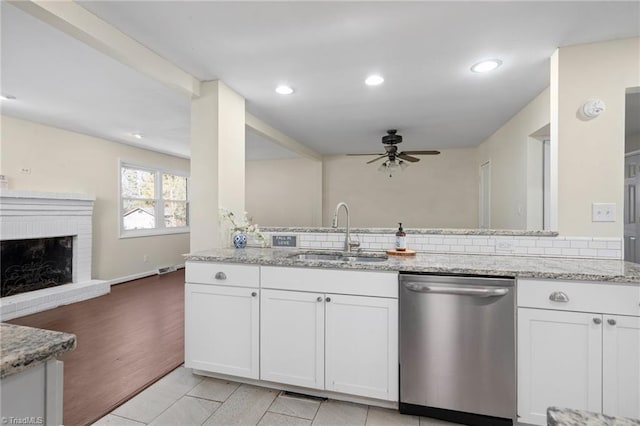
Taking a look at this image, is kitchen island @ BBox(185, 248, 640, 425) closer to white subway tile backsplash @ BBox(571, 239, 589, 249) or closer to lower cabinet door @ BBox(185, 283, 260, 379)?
lower cabinet door @ BBox(185, 283, 260, 379)

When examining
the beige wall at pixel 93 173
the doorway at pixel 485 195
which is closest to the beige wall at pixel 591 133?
the doorway at pixel 485 195

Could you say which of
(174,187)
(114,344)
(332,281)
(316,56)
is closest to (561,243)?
(332,281)

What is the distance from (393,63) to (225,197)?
71.9 inches

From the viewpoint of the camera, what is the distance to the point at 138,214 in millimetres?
5496

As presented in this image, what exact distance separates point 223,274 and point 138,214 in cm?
436

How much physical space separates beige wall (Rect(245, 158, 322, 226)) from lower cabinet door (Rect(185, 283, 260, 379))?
4.64m

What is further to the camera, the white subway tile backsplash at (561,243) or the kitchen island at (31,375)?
the white subway tile backsplash at (561,243)

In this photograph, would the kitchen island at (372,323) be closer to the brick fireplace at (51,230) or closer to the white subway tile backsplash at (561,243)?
the white subway tile backsplash at (561,243)

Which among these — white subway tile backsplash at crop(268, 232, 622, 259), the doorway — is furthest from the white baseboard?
the doorway

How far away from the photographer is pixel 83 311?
143 inches

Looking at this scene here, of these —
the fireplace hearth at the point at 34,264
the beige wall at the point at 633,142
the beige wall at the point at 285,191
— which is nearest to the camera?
the fireplace hearth at the point at 34,264

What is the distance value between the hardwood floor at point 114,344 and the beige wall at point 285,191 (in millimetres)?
3007

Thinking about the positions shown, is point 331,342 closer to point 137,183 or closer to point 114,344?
point 114,344

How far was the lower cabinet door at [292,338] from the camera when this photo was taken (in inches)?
74.1
